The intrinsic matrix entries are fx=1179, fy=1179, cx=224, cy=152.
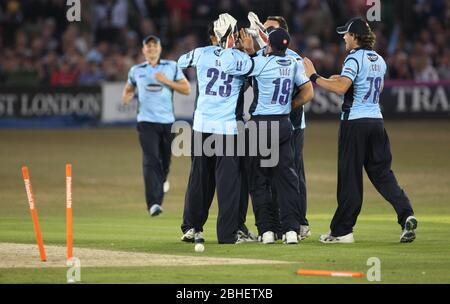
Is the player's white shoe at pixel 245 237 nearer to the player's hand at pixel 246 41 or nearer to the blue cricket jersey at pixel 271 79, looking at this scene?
the blue cricket jersey at pixel 271 79

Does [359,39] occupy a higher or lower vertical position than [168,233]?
higher

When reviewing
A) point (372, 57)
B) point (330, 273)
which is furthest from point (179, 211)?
point (330, 273)

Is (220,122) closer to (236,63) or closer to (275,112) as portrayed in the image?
(275,112)

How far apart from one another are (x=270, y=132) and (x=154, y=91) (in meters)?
5.50

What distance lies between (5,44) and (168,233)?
1968 centimetres

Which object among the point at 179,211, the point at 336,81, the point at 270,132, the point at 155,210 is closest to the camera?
the point at 336,81

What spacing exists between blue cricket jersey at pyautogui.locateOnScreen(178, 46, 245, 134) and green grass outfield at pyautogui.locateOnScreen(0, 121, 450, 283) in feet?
4.57

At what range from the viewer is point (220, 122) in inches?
534

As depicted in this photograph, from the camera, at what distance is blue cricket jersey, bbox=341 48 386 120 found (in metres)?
13.5

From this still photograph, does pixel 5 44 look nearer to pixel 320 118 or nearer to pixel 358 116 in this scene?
pixel 320 118

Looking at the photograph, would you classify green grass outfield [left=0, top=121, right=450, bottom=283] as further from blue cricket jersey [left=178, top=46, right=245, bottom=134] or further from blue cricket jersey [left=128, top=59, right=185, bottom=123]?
blue cricket jersey [left=128, top=59, right=185, bottom=123]

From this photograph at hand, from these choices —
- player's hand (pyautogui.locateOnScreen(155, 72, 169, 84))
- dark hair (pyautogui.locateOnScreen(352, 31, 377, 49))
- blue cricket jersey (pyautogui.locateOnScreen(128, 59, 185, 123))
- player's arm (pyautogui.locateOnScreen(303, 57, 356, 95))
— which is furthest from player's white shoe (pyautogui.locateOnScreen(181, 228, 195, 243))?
blue cricket jersey (pyautogui.locateOnScreen(128, 59, 185, 123))
